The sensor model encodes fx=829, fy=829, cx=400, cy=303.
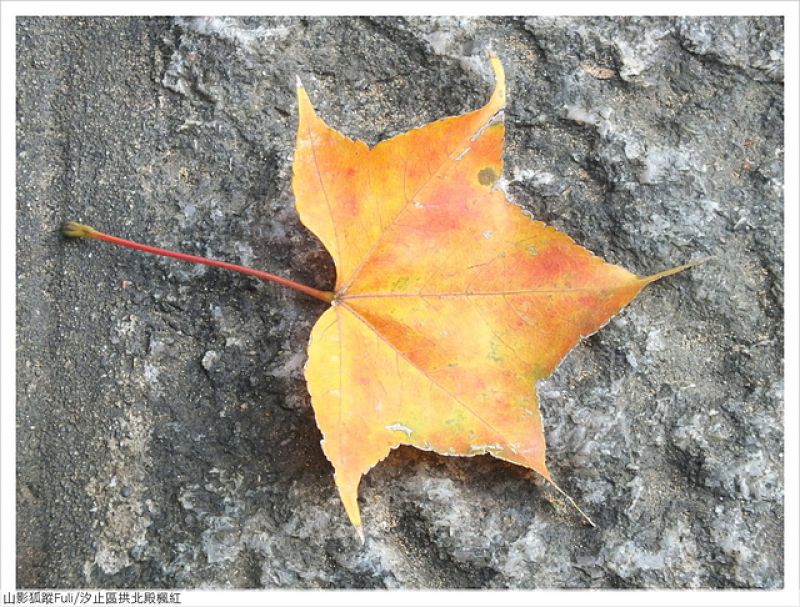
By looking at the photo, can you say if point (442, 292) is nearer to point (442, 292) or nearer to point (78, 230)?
point (442, 292)

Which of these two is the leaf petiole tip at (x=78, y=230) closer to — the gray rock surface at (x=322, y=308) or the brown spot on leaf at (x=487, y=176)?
the gray rock surface at (x=322, y=308)

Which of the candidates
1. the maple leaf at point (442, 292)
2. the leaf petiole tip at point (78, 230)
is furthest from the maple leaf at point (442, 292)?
the leaf petiole tip at point (78, 230)

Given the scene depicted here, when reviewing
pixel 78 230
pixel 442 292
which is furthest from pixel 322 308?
pixel 78 230

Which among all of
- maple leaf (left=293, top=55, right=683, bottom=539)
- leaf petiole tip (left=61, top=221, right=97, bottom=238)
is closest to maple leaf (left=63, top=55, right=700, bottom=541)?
maple leaf (left=293, top=55, right=683, bottom=539)

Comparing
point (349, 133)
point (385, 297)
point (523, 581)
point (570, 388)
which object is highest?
point (349, 133)

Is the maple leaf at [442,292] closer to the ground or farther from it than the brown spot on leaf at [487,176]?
closer to the ground

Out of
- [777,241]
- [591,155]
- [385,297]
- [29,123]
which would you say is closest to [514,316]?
[385,297]

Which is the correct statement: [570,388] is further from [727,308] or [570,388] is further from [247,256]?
[247,256]
